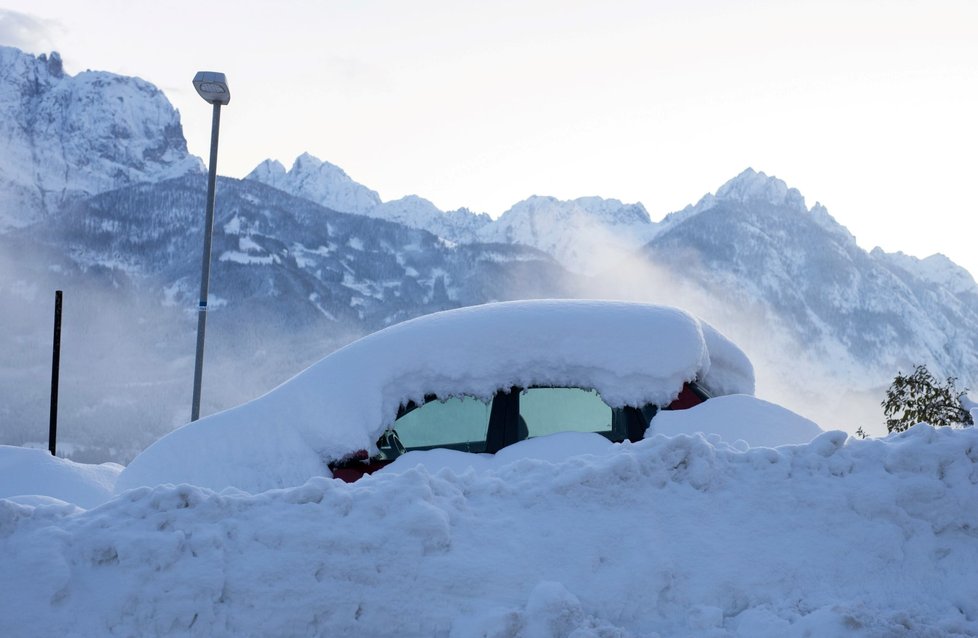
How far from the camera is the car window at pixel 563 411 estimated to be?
4.78m

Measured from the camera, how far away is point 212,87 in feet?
29.5

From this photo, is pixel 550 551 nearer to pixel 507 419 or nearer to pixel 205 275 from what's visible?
pixel 507 419

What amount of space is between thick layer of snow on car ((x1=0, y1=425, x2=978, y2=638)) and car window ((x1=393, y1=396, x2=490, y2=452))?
953mm

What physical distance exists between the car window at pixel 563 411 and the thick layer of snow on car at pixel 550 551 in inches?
39.2

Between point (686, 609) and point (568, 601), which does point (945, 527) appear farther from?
point (568, 601)

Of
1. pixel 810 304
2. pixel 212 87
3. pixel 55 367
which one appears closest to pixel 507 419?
pixel 55 367

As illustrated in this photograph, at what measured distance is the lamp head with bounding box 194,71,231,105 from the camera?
8820mm

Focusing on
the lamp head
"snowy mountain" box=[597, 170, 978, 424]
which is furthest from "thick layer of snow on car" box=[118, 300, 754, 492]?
"snowy mountain" box=[597, 170, 978, 424]

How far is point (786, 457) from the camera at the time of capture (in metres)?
3.77

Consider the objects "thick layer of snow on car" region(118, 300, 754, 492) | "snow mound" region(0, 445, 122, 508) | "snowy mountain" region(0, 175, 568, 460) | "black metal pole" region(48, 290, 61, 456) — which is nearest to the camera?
"thick layer of snow on car" region(118, 300, 754, 492)

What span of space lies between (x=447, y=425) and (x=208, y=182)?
5.18 meters

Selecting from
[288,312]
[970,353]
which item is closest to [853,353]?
[970,353]

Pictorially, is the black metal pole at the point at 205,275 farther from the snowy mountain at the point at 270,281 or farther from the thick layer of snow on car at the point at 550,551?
the snowy mountain at the point at 270,281

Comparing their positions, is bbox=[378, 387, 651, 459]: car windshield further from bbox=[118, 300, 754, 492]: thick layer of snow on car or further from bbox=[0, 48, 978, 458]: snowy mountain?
bbox=[0, 48, 978, 458]: snowy mountain
